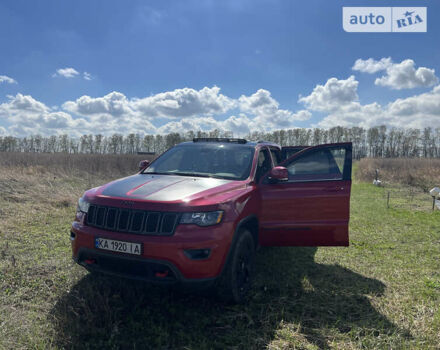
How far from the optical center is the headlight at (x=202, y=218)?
2.74m

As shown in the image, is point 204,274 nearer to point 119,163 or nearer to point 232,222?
point 232,222

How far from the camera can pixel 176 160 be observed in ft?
13.8

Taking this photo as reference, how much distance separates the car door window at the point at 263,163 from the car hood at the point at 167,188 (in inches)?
24.0

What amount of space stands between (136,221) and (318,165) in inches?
108

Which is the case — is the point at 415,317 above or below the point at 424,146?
below

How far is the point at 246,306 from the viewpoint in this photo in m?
3.30

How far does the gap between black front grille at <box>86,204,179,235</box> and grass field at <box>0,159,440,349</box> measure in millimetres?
834

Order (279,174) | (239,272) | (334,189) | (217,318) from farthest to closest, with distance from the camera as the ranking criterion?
(334,189), (279,174), (239,272), (217,318)

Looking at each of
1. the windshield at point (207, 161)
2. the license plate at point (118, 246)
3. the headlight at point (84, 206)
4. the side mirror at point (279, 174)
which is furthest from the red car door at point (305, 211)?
the headlight at point (84, 206)

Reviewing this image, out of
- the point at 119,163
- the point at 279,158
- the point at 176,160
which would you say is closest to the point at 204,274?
the point at 176,160

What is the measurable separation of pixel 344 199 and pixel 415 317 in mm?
1441

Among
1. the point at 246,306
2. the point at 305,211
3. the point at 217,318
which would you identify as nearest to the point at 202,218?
the point at 217,318

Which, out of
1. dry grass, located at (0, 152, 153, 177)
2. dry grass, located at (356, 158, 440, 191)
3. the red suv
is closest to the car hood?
the red suv

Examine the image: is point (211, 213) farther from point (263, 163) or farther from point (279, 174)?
point (263, 163)
